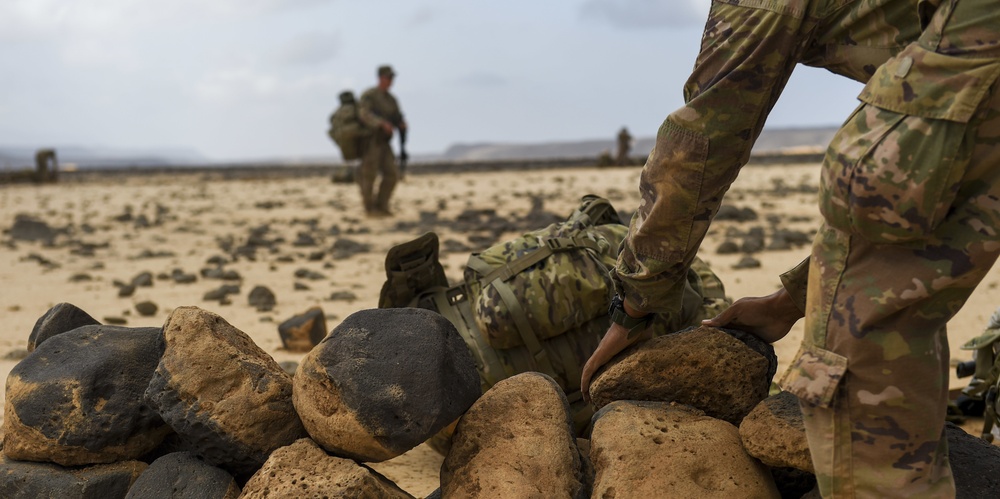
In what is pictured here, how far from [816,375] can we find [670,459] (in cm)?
58

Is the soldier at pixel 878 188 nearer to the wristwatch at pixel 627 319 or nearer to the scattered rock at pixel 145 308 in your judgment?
the wristwatch at pixel 627 319

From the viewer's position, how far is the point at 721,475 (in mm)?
2352

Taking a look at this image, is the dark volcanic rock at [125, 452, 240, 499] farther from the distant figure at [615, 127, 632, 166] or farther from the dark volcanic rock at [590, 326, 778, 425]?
the distant figure at [615, 127, 632, 166]

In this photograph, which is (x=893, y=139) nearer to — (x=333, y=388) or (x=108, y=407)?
(x=333, y=388)

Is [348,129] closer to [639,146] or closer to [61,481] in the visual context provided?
Answer: [61,481]

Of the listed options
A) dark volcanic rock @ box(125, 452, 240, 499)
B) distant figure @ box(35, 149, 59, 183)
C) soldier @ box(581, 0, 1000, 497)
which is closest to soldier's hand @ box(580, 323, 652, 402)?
soldier @ box(581, 0, 1000, 497)

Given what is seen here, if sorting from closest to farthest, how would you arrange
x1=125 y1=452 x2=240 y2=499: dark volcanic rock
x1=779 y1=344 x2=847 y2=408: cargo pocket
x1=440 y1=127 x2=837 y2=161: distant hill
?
x1=779 y1=344 x2=847 y2=408: cargo pocket < x1=125 y1=452 x2=240 y2=499: dark volcanic rock < x1=440 y1=127 x2=837 y2=161: distant hill

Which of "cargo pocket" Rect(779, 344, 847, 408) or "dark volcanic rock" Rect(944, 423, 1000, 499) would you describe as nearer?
"cargo pocket" Rect(779, 344, 847, 408)

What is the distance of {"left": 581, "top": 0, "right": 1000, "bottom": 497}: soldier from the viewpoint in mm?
1749

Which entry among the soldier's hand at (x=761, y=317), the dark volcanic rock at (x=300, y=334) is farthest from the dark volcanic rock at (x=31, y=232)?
the soldier's hand at (x=761, y=317)

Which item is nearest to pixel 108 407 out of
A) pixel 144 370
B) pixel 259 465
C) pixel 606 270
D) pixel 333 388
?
pixel 144 370

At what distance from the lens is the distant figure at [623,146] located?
28.0 meters

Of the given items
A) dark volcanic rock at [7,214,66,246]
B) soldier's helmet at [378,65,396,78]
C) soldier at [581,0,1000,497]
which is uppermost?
soldier's helmet at [378,65,396,78]

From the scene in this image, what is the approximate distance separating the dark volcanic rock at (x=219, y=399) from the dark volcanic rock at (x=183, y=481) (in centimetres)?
4
